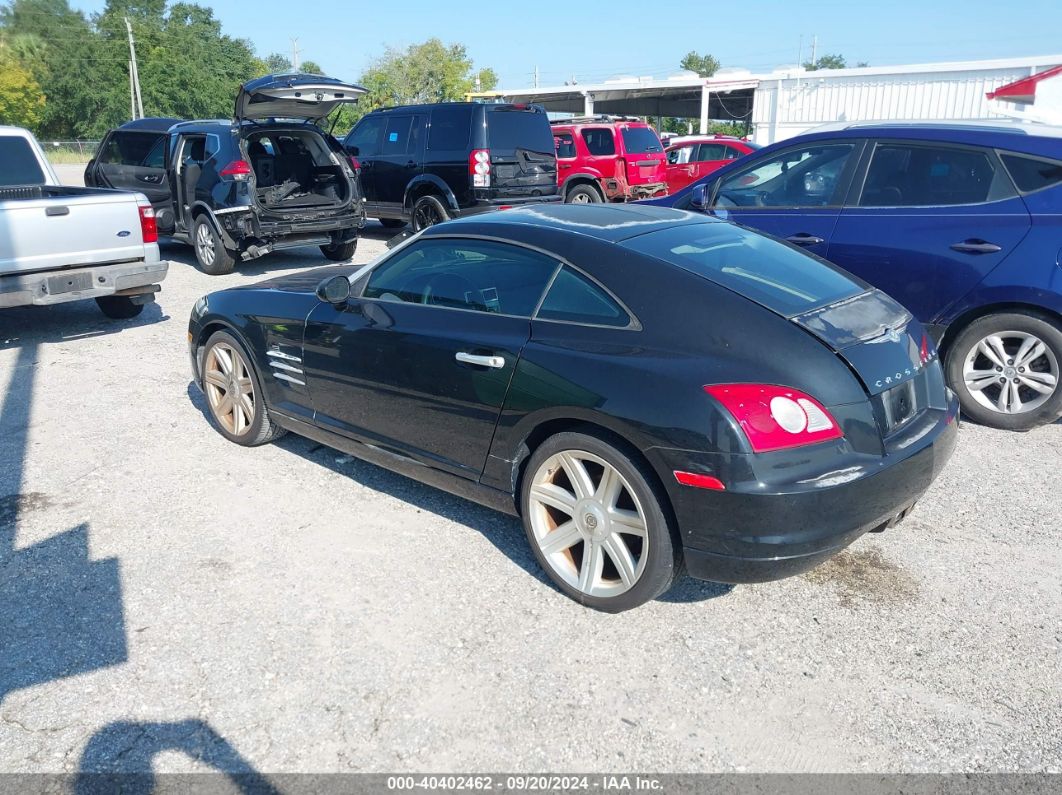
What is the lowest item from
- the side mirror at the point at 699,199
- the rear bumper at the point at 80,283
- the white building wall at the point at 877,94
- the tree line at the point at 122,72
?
the rear bumper at the point at 80,283

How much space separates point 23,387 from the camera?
21.9 ft

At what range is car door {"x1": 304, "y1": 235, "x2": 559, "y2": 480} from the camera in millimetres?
3768

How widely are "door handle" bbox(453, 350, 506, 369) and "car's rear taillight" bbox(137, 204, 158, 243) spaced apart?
5.52 meters

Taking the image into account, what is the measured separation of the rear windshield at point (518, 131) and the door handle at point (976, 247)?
7.93 m

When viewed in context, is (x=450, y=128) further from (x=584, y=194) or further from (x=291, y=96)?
(x=584, y=194)

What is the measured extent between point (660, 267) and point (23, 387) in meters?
5.51

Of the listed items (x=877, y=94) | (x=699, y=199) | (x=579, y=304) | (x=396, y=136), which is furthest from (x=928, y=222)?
(x=877, y=94)

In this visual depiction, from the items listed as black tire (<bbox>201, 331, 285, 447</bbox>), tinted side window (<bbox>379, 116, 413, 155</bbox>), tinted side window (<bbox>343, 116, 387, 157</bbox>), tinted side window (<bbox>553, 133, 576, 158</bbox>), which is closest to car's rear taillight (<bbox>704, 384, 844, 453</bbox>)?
black tire (<bbox>201, 331, 285, 447</bbox>)

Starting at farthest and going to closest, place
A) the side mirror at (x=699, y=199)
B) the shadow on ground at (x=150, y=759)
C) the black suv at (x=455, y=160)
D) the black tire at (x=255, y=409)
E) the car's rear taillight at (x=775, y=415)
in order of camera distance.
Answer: the black suv at (x=455, y=160) → the side mirror at (x=699, y=199) → the black tire at (x=255, y=409) → the car's rear taillight at (x=775, y=415) → the shadow on ground at (x=150, y=759)

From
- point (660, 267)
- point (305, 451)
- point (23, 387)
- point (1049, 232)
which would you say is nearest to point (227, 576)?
point (305, 451)

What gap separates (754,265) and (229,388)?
3.31m

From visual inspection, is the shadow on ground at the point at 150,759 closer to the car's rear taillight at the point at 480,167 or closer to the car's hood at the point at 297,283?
the car's hood at the point at 297,283

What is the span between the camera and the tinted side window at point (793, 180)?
6035mm

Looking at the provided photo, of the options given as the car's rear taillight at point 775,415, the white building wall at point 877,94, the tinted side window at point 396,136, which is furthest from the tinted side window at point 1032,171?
the white building wall at point 877,94
